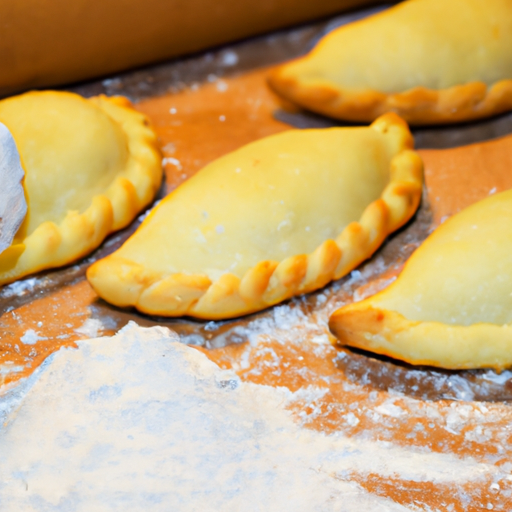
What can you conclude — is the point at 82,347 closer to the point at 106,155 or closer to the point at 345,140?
the point at 106,155

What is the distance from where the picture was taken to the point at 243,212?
Answer: 4.35 ft

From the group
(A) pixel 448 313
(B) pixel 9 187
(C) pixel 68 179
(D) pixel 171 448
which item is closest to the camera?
(D) pixel 171 448

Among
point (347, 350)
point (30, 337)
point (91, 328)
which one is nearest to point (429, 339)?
point (347, 350)

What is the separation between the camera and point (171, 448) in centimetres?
108

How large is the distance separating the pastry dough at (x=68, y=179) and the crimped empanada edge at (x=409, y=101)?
0.44 meters

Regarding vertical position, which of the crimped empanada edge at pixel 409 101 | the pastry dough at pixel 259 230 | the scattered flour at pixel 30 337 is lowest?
the scattered flour at pixel 30 337

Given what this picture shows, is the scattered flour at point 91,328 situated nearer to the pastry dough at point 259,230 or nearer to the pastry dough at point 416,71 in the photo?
the pastry dough at point 259,230

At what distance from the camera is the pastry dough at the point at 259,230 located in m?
1.27

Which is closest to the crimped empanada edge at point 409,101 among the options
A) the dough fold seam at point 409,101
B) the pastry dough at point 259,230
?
the dough fold seam at point 409,101

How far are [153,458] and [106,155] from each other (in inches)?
27.0

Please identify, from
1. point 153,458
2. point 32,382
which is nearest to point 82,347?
point 32,382

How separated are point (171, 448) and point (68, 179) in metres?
0.62

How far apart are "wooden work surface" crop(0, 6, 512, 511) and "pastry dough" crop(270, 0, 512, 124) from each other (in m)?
0.08

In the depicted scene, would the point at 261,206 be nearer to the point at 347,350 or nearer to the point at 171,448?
the point at 347,350
